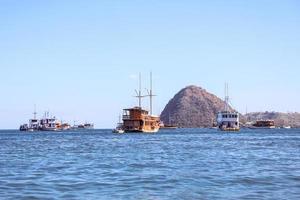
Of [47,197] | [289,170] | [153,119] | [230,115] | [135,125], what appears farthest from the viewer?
[230,115]

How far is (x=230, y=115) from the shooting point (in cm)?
18525

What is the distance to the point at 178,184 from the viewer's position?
78.6ft

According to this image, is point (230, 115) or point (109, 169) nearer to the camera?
point (109, 169)

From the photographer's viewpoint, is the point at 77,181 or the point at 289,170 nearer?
the point at 77,181

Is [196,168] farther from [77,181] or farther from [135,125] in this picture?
[135,125]

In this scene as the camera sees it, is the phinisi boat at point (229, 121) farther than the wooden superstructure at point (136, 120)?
Yes

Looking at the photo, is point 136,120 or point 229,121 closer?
point 136,120

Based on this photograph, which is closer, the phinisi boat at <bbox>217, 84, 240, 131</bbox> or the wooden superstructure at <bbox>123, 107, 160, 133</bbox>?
the wooden superstructure at <bbox>123, 107, 160, 133</bbox>

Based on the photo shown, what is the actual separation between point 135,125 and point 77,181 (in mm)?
107094

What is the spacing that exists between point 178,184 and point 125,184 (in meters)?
2.48

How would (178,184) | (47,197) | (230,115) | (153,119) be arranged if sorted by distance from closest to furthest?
(47,197), (178,184), (153,119), (230,115)

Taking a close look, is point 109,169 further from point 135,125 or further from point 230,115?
point 230,115

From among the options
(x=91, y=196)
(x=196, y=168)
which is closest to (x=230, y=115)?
(x=196, y=168)

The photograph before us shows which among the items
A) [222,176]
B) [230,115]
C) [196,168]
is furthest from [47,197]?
[230,115]
